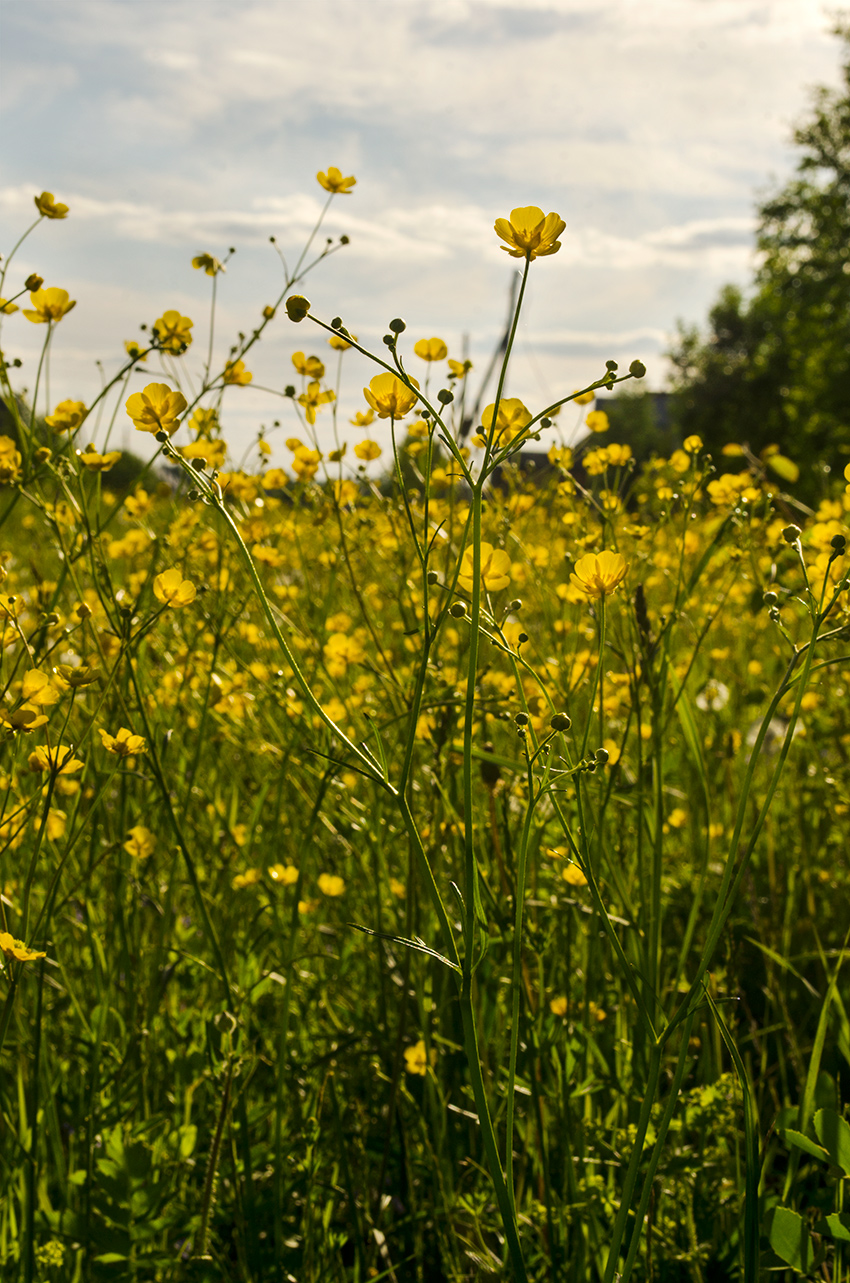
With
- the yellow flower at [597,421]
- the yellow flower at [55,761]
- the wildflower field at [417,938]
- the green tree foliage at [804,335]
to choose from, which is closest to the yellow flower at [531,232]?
the wildflower field at [417,938]

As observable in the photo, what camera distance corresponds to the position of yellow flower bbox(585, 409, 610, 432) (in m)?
2.03

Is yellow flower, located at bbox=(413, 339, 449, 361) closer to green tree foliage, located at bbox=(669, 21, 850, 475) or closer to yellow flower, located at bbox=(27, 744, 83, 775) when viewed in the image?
yellow flower, located at bbox=(27, 744, 83, 775)

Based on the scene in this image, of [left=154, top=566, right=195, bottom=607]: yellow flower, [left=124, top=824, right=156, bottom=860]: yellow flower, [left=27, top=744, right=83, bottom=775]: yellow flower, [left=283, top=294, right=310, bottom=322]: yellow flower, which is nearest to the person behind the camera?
[left=283, top=294, right=310, bottom=322]: yellow flower

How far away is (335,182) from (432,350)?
0.43m

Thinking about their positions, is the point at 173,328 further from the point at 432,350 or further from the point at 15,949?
the point at 15,949

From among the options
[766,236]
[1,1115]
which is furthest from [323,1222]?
[766,236]

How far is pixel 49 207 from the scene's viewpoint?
58.9 inches

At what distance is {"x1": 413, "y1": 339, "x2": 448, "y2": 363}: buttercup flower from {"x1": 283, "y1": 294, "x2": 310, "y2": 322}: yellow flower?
2.33ft

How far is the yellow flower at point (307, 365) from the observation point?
1688 millimetres

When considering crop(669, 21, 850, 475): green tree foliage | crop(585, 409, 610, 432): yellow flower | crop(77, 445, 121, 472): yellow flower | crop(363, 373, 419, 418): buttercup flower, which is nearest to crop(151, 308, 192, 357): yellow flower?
crop(77, 445, 121, 472): yellow flower

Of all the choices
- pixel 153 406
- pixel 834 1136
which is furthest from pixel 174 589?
pixel 834 1136

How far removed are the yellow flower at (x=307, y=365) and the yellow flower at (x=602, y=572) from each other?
0.97 meters

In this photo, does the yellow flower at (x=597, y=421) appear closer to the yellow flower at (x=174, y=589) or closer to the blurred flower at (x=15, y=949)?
the yellow flower at (x=174, y=589)

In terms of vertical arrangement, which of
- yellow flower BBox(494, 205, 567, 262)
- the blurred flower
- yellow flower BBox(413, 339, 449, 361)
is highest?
yellow flower BBox(413, 339, 449, 361)
